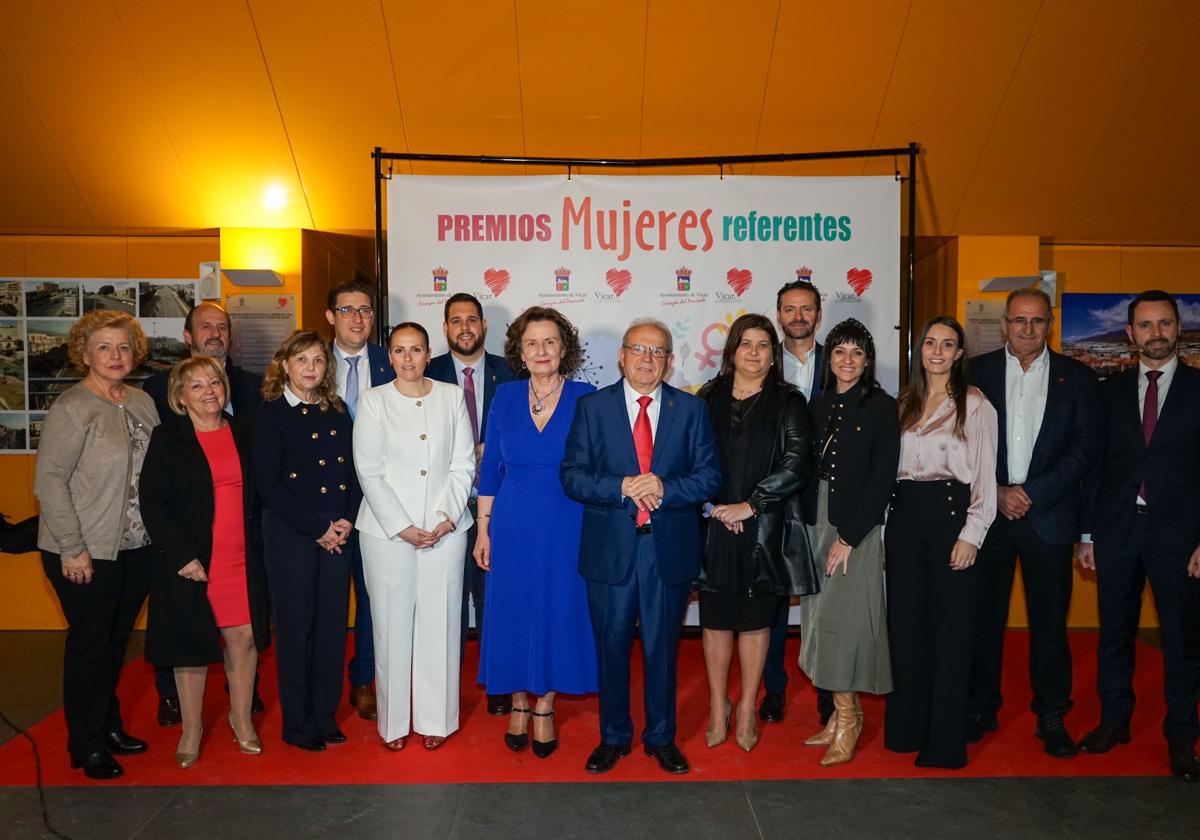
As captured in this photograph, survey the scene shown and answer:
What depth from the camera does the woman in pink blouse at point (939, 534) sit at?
355 cm

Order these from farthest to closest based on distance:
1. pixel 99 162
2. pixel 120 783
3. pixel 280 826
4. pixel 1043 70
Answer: pixel 99 162
pixel 1043 70
pixel 120 783
pixel 280 826

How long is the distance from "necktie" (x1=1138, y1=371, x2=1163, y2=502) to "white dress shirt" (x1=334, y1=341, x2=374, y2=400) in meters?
3.44

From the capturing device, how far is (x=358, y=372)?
171 inches

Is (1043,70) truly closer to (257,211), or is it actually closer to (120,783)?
(257,211)

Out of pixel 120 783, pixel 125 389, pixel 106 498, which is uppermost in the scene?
pixel 125 389

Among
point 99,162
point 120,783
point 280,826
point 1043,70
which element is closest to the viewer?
point 280,826

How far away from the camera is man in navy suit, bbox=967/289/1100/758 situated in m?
3.85

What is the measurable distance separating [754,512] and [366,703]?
2.05 m

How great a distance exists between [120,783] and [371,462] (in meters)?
1.56

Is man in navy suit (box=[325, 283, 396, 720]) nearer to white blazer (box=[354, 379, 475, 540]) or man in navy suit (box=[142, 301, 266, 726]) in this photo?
man in navy suit (box=[142, 301, 266, 726])

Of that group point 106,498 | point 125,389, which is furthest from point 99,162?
point 106,498

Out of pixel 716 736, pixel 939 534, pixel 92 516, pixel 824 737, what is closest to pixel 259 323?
pixel 92 516

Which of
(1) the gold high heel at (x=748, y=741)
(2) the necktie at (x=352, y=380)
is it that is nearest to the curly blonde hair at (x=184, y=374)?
(2) the necktie at (x=352, y=380)

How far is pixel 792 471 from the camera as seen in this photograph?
3.58 metres
